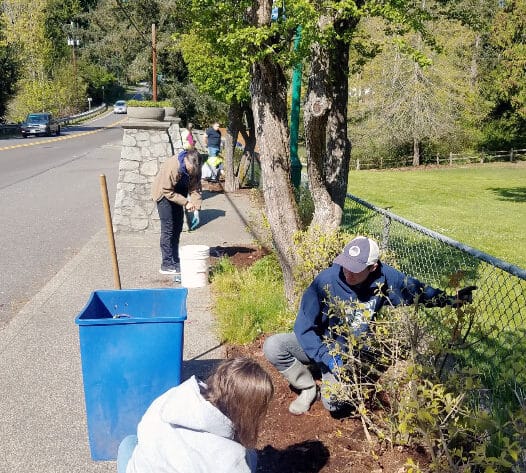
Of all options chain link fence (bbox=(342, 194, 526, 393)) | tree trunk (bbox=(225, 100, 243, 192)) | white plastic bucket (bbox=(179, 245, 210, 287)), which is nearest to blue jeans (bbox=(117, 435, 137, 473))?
chain link fence (bbox=(342, 194, 526, 393))

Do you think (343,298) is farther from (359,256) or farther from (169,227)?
(169,227)

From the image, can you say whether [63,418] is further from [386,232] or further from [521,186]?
[521,186]

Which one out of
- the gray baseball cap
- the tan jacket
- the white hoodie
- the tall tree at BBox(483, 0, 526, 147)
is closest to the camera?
the white hoodie

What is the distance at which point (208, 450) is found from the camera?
6.98 feet

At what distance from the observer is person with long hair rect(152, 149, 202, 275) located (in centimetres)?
741

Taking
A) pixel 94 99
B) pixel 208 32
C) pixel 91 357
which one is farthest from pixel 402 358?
pixel 94 99

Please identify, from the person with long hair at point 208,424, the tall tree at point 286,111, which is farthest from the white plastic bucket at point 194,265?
the person with long hair at point 208,424

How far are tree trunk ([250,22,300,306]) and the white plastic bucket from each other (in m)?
1.46

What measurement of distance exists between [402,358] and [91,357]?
6.19ft

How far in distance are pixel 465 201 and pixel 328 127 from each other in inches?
621

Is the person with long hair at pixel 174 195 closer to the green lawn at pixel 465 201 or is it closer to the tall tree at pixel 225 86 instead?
the tall tree at pixel 225 86

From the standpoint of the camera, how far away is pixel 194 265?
689 centimetres

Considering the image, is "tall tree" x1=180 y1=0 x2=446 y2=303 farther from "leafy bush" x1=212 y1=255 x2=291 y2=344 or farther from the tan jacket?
the tan jacket

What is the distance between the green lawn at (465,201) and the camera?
470 inches
